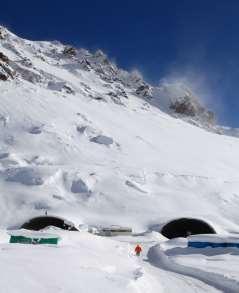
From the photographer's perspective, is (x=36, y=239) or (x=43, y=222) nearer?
(x=36, y=239)

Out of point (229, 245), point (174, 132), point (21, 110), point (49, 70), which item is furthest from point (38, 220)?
point (49, 70)

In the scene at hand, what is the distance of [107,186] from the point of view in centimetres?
6141

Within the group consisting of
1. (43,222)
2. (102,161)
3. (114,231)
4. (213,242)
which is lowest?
(213,242)

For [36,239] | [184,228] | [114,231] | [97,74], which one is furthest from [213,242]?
[97,74]

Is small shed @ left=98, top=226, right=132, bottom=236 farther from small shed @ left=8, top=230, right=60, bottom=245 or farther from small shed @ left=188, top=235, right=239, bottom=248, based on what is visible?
small shed @ left=8, top=230, right=60, bottom=245

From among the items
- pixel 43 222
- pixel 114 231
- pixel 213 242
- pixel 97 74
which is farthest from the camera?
pixel 97 74

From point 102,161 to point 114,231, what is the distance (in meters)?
24.1

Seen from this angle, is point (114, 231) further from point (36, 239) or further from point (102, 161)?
point (102, 161)

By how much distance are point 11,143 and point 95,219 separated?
24710mm

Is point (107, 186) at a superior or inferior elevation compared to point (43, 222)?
superior

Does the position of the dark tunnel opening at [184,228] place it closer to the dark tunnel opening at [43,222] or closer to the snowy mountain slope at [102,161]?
the snowy mountain slope at [102,161]

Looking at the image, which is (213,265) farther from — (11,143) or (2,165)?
(11,143)

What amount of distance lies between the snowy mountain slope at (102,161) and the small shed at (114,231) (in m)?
3.80

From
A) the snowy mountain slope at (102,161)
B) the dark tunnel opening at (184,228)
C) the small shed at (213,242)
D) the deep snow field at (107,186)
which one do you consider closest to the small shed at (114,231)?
the deep snow field at (107,186)
